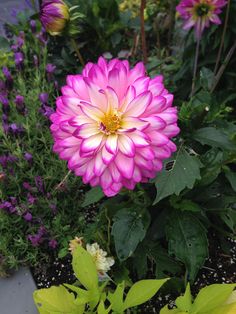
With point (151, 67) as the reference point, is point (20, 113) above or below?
below

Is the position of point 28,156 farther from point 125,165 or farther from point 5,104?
point 125,165

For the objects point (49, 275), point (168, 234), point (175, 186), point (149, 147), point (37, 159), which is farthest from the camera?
point (37, 159)

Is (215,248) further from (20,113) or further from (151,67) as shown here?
(20,113)

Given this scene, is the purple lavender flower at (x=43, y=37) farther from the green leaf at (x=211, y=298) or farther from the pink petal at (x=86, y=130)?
the green leaf at (x=211, y=298)

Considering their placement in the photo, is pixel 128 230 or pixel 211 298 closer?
pixel 211 298

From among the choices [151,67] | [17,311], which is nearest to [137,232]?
[17,311]

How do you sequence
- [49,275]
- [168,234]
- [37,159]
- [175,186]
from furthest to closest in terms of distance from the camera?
[37,159] < [49,275] < [168,234] < [175,186]

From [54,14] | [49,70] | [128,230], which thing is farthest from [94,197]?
[49,70]

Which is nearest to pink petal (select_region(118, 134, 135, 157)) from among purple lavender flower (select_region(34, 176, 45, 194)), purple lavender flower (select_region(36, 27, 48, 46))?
purple lavender flower (select_region(34, 176, 45, 194))

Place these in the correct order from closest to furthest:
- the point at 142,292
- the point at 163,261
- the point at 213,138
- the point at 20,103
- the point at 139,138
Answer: the point at 139,138 → the point at 142,292 → the point at 213,138 → the point at 163,261 → the point at 20,103
